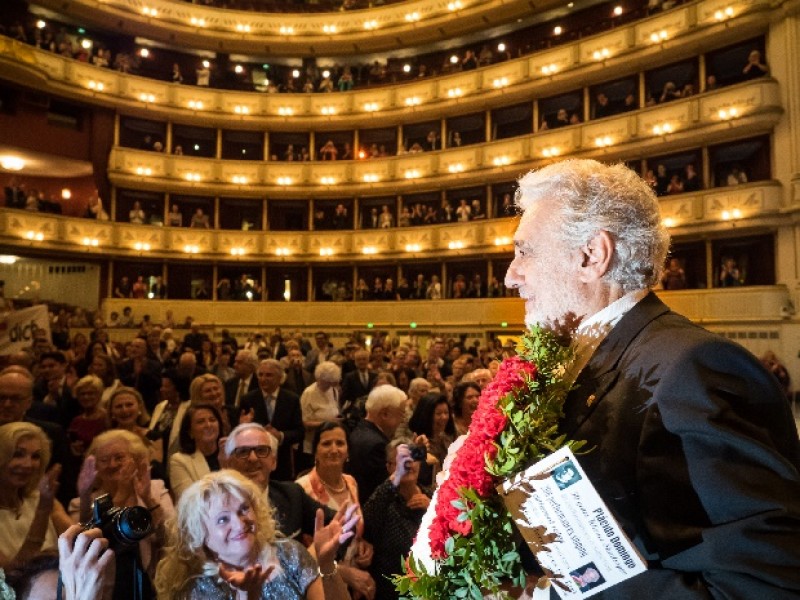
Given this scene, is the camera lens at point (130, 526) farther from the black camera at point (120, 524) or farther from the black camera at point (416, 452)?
the black camera at point (416, 452)

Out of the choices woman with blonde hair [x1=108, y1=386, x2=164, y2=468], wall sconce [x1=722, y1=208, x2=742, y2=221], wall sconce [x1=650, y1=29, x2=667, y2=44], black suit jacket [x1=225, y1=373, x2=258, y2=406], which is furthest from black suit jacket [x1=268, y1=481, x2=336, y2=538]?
wall sconce [x1=650, y1=29, x2=667, y2=44]

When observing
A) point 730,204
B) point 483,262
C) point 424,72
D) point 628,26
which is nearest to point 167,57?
point 424,72

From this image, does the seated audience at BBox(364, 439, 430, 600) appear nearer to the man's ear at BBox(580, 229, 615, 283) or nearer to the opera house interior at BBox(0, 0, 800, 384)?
the man's ear at BBox(580, 229, 615, 283)

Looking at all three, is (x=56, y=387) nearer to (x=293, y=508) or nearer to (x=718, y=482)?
(x=293, y=508)

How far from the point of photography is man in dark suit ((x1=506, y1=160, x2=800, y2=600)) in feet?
3.19

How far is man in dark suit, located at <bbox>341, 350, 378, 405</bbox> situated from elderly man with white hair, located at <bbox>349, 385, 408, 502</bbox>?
11.3 ft

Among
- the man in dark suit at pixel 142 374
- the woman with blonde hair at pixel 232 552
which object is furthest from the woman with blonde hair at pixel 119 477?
the man in dark suit at pixel 142 374

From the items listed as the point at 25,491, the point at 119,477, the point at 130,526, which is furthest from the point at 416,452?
the point at 25,491

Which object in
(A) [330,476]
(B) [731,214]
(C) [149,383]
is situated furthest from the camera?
(B) [731,214]

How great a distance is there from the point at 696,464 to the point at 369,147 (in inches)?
912

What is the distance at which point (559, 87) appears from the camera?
1898cm

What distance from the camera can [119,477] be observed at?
3.20 m

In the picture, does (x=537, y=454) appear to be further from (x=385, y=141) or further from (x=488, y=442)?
(x=385, y=141)

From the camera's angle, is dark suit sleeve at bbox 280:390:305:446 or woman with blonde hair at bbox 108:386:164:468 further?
dark suit sleeve at bbox 280:390:305:446
